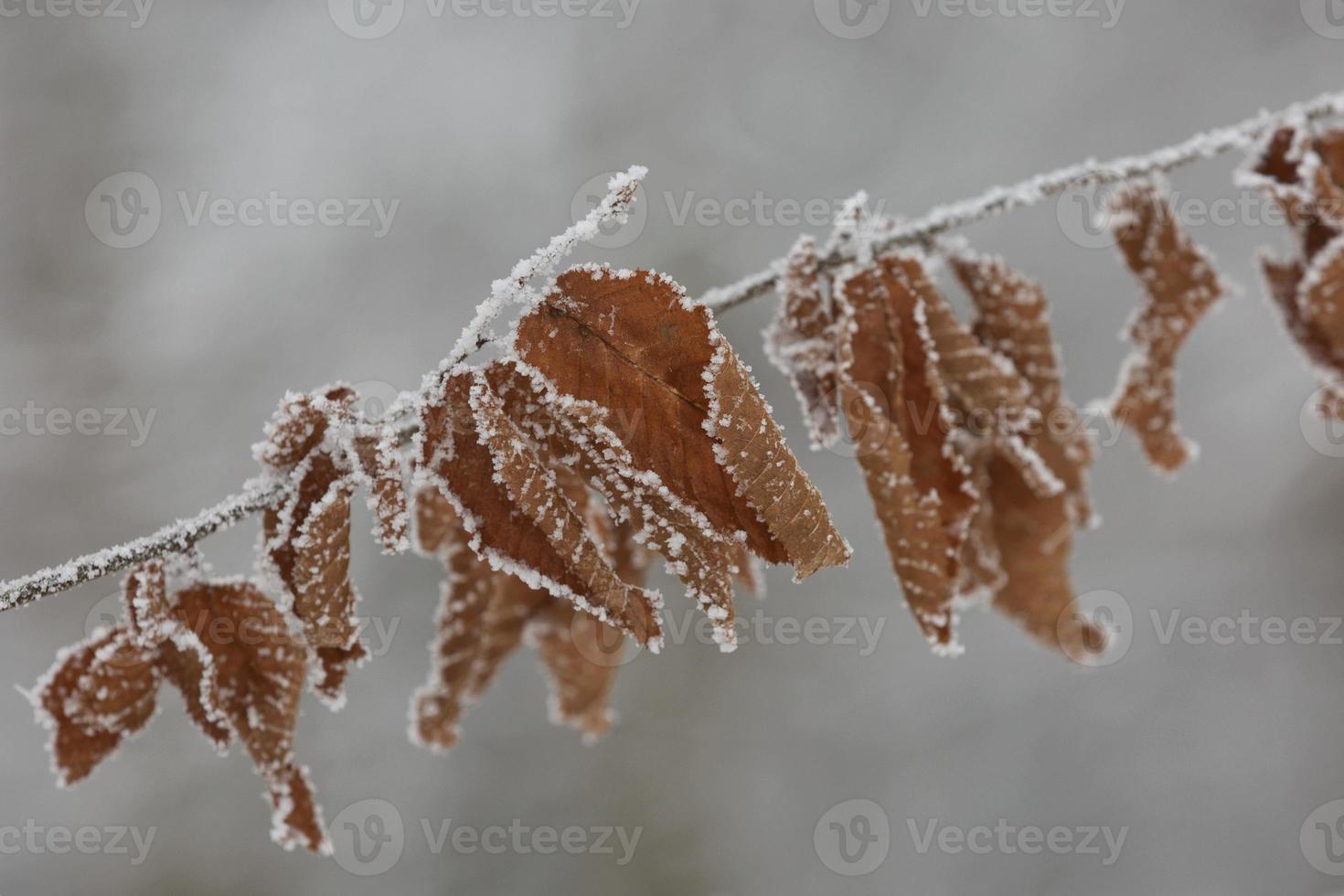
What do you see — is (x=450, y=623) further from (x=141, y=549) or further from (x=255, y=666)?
(x=141, y=549)

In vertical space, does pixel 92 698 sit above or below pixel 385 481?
below

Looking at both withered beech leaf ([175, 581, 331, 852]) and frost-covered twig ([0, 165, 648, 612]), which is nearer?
frost-covered twig ([0, 165, 648, 612])

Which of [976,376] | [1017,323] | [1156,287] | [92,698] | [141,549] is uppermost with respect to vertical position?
[1156,287]

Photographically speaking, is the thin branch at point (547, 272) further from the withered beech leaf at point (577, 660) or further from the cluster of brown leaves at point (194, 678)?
the withered beech leaf at point (577, 660)

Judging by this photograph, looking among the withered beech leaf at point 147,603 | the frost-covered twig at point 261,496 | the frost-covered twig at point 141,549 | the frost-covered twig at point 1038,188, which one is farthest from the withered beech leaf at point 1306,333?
the withered beech leaf at point 147,603

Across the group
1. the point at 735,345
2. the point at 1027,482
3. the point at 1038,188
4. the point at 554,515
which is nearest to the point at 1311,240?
the point at 1038,188

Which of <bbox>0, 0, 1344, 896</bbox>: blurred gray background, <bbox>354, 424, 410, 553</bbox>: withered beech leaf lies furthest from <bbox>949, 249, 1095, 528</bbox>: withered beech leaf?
<bbox>0, 0, 1344, 896</bbox>: blurred gray background

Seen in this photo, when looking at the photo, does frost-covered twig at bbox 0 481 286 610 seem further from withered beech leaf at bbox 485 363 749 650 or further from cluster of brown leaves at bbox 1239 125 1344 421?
cluster of brown leaves at bbox 1239 125 1344 421
